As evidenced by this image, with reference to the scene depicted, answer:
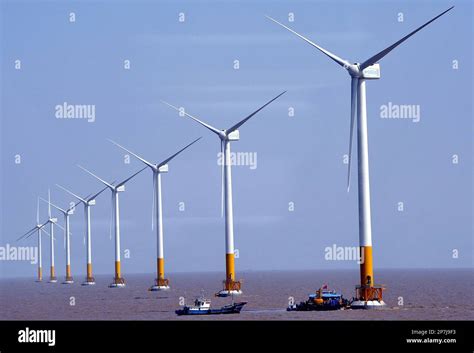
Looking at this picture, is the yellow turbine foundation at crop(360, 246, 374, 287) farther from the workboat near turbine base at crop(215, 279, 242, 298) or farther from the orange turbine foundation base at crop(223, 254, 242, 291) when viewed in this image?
the orange turbine foundation base at crop(223, 254, 242, 291)

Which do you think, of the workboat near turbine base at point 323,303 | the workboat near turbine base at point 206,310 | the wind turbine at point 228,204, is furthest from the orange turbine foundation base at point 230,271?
the workboat near turbine base at point 323,303

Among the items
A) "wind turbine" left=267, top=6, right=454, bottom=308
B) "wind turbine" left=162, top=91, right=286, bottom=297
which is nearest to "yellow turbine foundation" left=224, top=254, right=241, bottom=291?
"wind turbine" left=162, top=91, right=286, bottom=297

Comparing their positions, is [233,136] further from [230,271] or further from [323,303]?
[323,303]

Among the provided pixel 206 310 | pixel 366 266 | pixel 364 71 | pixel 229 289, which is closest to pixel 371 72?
pixel 364 71

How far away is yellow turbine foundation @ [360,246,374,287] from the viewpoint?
357 ft

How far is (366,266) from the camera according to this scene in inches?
4291

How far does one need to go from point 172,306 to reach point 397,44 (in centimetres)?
6935

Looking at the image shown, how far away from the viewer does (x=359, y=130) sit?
111m

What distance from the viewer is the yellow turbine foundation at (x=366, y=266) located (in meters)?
109

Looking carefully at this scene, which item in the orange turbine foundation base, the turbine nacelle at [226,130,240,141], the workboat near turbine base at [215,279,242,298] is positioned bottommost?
the workboat near turbine base at [215,279,242,298]

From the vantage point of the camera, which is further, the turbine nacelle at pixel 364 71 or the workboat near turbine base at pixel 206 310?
the workboat near turbine base at pixel 206 310

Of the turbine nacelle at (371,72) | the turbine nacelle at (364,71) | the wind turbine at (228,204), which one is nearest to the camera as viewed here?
the turbine nacelle at (364,71)

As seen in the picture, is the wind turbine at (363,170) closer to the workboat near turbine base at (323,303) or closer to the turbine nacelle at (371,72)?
the turbine nacelle at (371,72)
